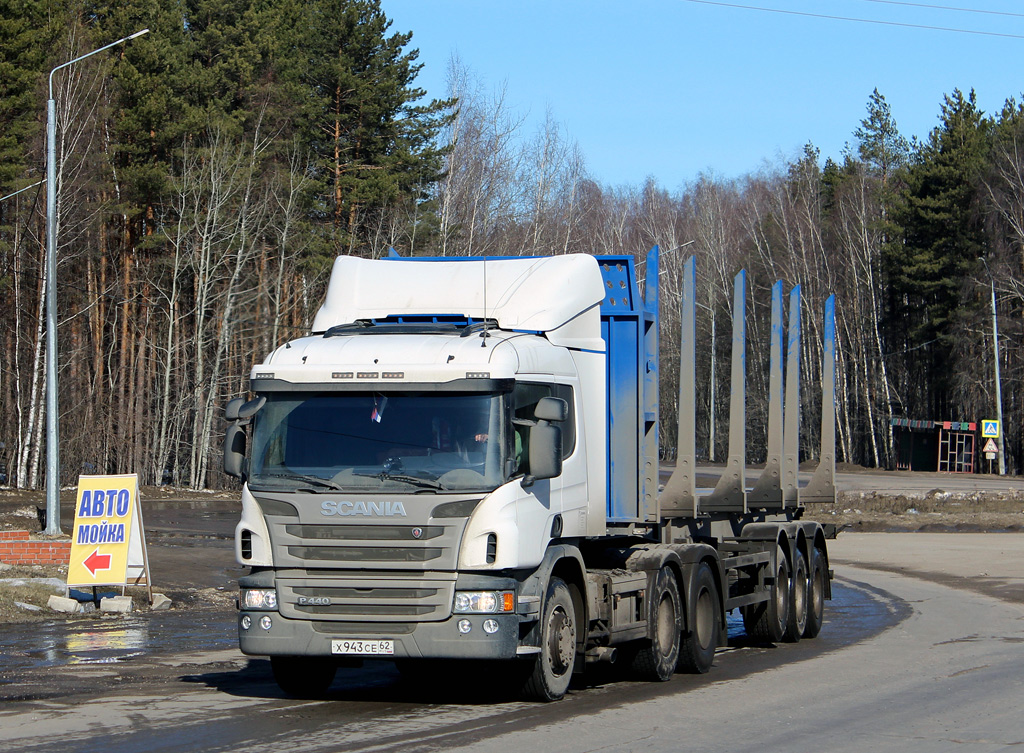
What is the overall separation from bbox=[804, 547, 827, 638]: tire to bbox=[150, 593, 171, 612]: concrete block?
863 centimetres

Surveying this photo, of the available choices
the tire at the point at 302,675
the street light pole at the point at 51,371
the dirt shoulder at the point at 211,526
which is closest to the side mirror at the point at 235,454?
the tire at the point at 302,675

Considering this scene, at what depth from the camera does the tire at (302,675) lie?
10195 millimetres

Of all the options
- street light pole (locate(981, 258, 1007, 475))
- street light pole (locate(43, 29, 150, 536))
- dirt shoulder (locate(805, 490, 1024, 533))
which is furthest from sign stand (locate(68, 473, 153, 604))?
street light pole (locate(981, 258, 1007, 475))

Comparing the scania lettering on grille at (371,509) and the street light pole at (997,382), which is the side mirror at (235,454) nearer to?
the scania lettering on grille at (371,509)

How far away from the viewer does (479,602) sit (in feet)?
29.6

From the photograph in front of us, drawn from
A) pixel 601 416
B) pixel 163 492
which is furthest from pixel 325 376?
pixel 163 492

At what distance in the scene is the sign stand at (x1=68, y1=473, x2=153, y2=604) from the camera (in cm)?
1680

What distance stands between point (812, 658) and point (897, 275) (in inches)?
2515

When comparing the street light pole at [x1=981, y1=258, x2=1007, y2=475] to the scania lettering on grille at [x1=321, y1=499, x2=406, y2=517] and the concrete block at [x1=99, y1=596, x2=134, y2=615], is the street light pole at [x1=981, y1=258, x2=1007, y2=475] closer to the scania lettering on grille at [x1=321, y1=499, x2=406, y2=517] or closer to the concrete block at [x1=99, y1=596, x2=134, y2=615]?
the concrete block at [x1=99, y1=596, x2=134, y2=615]

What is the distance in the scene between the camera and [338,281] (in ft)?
36.0

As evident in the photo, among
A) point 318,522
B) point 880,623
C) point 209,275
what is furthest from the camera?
point 209,275

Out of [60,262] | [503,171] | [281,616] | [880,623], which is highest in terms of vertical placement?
[503,171]

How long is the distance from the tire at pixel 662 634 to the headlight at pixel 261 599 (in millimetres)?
3519

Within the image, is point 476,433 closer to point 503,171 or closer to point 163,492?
point 163,492
